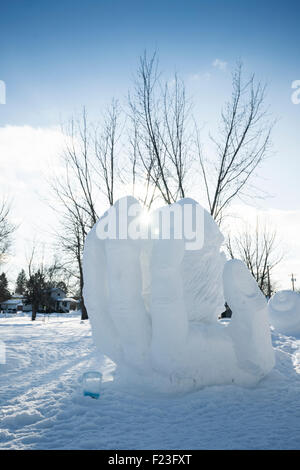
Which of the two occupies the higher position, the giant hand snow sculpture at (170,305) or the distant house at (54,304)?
the giant hand snow sculpture at (170,305)

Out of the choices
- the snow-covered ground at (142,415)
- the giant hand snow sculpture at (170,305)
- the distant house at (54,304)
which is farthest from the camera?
the distant house at (54,304)

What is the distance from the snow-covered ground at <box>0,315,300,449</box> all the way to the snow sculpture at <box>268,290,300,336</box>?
12.0ft

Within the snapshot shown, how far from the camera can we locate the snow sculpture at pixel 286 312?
7613 mm

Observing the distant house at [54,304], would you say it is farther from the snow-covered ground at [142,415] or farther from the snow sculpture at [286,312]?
the snow-covered ground at [142,415]

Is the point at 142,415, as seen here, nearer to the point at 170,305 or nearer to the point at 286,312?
the point at 170,305

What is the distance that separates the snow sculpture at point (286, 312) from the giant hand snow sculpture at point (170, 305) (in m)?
4.51

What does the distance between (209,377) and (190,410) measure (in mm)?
631

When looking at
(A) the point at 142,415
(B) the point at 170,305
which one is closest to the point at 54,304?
(B) the point at 170,305

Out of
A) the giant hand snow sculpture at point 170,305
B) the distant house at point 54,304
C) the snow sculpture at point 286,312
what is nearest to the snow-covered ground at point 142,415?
the giant hand snow sculpture at point 170,305

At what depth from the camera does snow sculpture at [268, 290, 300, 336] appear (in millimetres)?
7613

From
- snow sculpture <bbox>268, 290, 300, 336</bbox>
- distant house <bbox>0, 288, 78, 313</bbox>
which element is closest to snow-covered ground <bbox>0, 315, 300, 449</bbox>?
snow sculpture <bbox>268, 290, 300, 336</bbox>

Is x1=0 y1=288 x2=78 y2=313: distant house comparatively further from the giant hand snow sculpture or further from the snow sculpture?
the giant hand snow sculpture

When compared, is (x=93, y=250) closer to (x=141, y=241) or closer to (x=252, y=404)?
(x=141, y=241)
